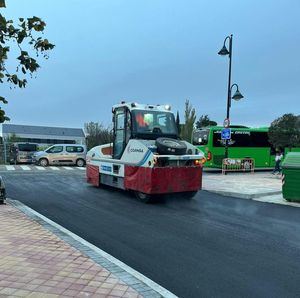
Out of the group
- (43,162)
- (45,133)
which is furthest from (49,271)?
(45,133)

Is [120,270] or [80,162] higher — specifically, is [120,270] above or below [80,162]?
above

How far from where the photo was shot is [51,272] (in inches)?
212

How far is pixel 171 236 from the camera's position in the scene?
829 centimetres

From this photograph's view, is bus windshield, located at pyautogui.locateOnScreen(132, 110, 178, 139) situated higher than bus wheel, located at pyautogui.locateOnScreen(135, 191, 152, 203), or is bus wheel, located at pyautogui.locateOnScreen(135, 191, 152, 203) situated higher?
bus windshield, located at pyautogui.locateOnScreen(132, 110, 178, 139)

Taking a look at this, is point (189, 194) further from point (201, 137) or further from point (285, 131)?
point (201, 137)

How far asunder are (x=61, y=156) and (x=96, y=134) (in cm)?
2813

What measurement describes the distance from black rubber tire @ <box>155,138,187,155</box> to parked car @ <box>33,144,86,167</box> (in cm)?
2021

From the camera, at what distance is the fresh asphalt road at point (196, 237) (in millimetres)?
5652

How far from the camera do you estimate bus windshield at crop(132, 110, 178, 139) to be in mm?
14125

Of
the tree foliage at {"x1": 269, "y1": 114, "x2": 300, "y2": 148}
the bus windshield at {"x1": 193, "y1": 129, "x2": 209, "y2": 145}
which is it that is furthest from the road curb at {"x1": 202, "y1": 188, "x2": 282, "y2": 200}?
the bus windshield at {"x1": 193, "y1": 129, "x2": 209, "y2": 145}

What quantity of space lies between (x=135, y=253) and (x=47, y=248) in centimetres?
139

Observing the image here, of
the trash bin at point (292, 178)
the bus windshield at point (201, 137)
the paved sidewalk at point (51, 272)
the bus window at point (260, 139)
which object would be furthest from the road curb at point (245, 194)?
the bus window at point (260, 139)

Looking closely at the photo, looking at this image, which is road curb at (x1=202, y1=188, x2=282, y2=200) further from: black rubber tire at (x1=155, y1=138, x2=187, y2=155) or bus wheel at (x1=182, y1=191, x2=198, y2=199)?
black rubber tire at (x1=155, y1=138, x2=187, y2=155)

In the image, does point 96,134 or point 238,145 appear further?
point 96,134
